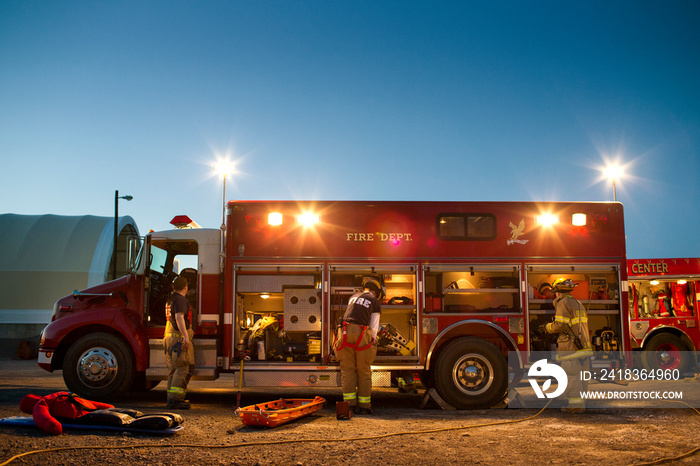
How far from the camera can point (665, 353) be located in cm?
1314

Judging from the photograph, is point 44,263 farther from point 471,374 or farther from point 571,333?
point 571,333

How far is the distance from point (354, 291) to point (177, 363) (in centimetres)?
268

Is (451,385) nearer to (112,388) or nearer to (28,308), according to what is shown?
(112,388)

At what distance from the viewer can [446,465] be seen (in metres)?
4.96

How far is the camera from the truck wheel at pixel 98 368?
26.5ft

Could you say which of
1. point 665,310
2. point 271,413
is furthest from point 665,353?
point 271,413

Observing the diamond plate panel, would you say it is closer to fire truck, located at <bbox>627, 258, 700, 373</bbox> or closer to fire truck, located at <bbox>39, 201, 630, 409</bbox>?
fire truck, located at <bbox>39, 201, 630, 409</bbox>

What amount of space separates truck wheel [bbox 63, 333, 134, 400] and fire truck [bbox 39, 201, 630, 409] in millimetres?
15

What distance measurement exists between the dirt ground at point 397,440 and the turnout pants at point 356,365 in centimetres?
33

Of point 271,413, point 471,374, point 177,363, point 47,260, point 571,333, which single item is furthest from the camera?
point 47,260

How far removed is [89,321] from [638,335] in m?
11.6

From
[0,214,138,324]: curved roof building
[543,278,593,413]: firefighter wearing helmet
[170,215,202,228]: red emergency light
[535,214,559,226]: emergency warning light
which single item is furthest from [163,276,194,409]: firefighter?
[0,214,138,324]: curved roof building

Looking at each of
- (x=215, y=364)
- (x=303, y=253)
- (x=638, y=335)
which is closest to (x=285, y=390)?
(x=215, y=364)

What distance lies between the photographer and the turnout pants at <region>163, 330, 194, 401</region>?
7754 millimetres
